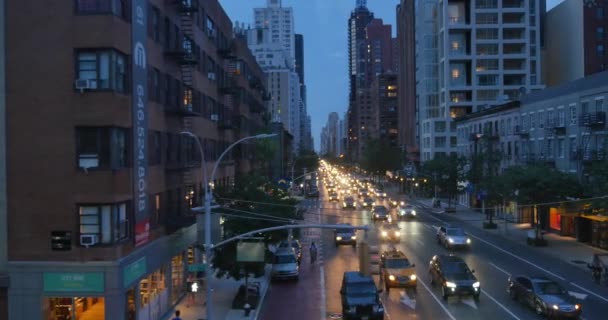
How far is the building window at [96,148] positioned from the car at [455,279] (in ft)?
54.7

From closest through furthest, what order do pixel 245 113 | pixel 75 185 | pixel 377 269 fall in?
pixel 75 185
pixel 377 269
pixel 245 113

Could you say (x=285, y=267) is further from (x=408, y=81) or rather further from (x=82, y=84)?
(x=408, y=81)

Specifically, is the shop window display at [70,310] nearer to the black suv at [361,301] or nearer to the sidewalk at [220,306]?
the sidewalk at [220,306]

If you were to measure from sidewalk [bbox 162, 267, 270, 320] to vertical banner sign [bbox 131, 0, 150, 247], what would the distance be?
4730 mm

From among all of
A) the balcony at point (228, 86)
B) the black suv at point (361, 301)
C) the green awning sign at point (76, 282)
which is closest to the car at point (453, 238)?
the balcony at point (228, 86)

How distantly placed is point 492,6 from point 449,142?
24.7m

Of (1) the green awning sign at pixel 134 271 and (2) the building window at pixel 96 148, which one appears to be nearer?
(2) the building window at pixel 96 148

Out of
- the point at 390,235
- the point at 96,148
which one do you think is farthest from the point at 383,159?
the point at 96,148

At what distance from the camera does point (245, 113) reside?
65.8 metres

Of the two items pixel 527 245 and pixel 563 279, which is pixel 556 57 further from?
pixel 563 279

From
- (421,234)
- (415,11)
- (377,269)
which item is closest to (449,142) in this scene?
(415,11)

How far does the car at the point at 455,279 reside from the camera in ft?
103

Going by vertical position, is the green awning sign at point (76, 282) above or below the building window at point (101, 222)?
below

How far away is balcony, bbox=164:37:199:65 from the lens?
108 feet
